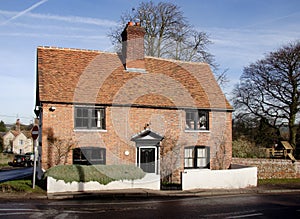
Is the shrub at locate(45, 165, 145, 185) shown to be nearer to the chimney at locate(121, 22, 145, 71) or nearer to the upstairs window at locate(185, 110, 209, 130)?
the upstairs window at locate(185, 110, 209, 130)

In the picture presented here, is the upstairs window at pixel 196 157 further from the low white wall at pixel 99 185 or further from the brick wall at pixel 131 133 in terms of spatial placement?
the low white wall at pixel 99 185

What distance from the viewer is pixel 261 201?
1552 cm

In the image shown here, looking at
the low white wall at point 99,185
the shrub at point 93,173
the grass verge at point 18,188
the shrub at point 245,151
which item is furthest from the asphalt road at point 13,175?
the shrub at point 245,151

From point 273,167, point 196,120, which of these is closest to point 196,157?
point 196,120

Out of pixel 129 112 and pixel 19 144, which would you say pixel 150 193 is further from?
pixel 19 144

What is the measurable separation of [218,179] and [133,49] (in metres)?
10.9

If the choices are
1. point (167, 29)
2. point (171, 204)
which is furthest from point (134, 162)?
point (167, 29)

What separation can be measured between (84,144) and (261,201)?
10.3 m

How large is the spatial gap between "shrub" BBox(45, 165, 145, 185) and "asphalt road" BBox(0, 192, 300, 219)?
2.10 meters

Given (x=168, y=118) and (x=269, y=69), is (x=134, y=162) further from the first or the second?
(x=269, y=69)

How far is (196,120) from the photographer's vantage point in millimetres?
23750

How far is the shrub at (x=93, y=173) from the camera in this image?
17.0 meters

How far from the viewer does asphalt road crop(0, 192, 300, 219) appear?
38.1 feet

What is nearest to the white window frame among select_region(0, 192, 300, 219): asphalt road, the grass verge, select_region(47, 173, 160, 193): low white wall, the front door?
the front door
